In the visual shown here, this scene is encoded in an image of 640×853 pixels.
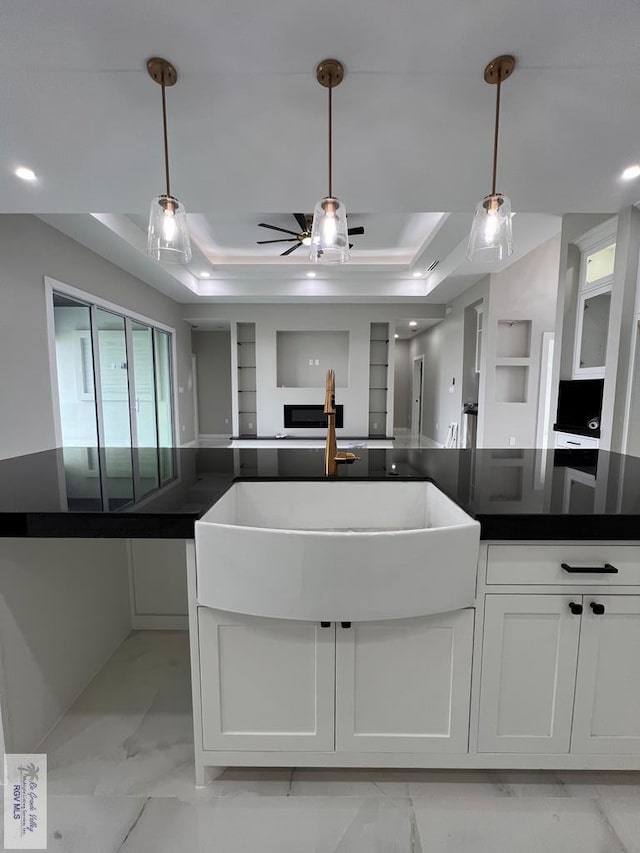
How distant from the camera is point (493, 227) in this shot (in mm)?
1512

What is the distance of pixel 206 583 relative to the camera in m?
1.06

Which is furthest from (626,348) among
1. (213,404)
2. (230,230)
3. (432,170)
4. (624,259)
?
(213,404)

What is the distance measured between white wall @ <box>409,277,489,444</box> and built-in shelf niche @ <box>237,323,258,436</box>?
362 centimetres

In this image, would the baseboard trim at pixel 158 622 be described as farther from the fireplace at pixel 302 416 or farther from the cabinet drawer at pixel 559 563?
the fireplace at pixel 302 416

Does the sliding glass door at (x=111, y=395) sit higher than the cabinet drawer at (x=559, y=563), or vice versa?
the sliding glass door at (x=111, y=395)

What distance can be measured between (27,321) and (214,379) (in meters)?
5.54

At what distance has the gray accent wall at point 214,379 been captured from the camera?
8688 mm

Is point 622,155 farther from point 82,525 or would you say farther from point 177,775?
point 177,775

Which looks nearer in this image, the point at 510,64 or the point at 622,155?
the point at 510,64

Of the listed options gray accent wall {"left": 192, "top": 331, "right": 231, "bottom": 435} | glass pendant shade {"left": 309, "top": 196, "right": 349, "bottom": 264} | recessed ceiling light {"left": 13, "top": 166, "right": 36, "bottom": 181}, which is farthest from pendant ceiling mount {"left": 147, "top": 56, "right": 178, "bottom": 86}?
gray accent wall {"left": 192, "top": 331, "right": 231, "bottom": 435}

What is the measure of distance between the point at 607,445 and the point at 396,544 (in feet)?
9.61

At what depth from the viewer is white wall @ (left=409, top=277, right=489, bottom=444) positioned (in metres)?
6.07

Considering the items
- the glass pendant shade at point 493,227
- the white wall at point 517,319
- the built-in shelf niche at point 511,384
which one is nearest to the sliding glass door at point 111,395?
the glass pendant shade at point 493,227

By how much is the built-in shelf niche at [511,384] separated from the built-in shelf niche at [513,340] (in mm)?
187
